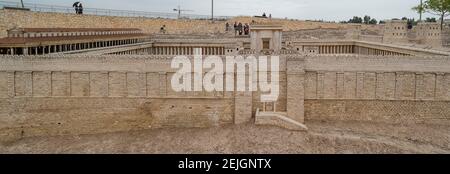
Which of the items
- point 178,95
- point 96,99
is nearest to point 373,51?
point 178,95

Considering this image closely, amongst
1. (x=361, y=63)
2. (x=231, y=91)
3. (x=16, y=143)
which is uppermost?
(x=361, y=63)

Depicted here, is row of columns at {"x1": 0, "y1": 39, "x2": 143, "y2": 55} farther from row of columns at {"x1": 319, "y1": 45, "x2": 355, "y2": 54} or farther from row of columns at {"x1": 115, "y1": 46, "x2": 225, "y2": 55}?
row of columns at {"x1": 319, "y1": 45, "x2": 355, "y2": 54}

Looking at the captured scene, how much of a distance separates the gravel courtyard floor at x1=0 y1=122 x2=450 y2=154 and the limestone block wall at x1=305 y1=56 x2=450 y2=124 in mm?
694

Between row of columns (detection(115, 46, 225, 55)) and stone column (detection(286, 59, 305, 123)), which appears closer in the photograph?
stone column (detection(286, 59, 305, 123))

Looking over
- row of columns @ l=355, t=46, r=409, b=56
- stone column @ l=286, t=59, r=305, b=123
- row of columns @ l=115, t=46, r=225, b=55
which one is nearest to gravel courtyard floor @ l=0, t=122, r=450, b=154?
stone column @ l=286, t=59, r=305, b=123

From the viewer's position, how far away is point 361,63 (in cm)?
2289

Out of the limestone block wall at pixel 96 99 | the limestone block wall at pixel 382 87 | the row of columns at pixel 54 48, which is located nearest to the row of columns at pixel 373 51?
the limestone block wall at pixel 382 87

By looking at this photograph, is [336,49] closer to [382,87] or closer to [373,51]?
[373,51]

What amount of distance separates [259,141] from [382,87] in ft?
26.3

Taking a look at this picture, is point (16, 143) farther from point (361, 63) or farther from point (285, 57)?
point (361, 63)

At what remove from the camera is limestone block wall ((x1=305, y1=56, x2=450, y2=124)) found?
22.8 meters

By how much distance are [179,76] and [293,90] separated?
230 inches

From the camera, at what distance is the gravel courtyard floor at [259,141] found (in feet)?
61.7
